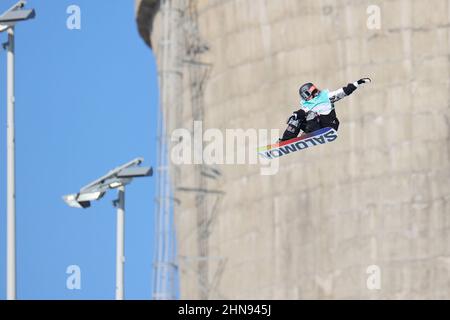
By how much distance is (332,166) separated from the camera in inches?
4407

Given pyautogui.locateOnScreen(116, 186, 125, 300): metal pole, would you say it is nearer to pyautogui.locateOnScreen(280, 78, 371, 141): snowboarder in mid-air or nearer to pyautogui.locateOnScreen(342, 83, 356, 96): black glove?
pyautogui.locateOnScreen(280, 78, 371, 141): snowboarder in mid-air

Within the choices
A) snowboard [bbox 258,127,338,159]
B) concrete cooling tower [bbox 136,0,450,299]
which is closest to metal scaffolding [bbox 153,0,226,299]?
concrete cooling tower [bbox 136,0,450,299]

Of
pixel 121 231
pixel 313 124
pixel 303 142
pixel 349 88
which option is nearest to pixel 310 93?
pixel 313 124

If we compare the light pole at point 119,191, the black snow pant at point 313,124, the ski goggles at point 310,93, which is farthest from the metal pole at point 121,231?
the ski goggles at point 310,93

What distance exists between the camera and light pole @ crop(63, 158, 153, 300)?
270 feet

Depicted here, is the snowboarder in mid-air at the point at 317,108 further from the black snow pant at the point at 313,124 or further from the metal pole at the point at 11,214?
the metal pole at the point at 11,214

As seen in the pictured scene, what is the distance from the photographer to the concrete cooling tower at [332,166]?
11006 centimetres

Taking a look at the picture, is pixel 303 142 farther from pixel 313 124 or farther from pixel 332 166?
pixel 332 166

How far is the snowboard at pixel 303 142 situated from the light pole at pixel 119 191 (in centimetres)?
427

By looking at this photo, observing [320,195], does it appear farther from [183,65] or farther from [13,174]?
[13,174]

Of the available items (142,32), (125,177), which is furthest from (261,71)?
(125,177)

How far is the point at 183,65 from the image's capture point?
4727 inches

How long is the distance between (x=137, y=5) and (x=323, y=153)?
17719 mm

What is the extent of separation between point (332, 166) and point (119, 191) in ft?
95.9
